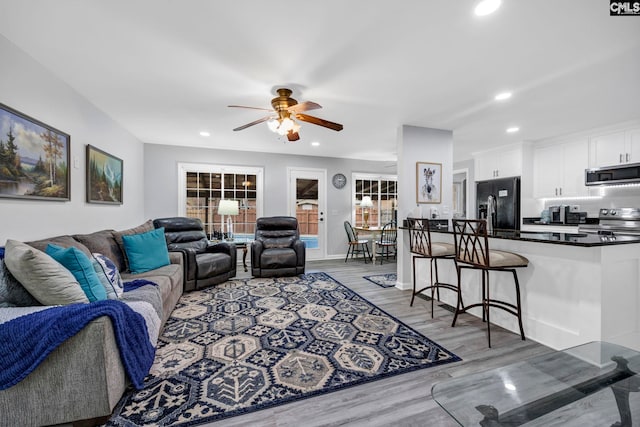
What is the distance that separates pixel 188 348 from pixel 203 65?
2386 mm

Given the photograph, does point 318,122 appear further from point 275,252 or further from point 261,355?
point 275,252

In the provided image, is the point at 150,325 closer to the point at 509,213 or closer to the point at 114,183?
the point at 114,183

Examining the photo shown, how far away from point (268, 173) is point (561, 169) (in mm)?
5451

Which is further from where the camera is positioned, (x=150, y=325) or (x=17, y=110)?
(x=17, y=110)

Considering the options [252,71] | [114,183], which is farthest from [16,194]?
[252,71]

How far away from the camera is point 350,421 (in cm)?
142

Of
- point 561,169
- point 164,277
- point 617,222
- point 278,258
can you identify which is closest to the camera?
point 164,277

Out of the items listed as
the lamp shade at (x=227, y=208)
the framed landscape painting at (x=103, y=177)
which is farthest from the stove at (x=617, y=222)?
the framed landscape painting at (x=103, y=177)

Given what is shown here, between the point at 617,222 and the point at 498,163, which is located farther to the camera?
the point at 498,163

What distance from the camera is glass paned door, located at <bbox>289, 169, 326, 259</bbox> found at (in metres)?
6.18

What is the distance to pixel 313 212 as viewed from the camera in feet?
20.6

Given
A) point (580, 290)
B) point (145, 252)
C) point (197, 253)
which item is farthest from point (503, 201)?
point (145, 252)

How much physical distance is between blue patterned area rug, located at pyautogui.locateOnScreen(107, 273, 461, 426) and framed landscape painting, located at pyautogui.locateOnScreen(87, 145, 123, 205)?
5.38ft

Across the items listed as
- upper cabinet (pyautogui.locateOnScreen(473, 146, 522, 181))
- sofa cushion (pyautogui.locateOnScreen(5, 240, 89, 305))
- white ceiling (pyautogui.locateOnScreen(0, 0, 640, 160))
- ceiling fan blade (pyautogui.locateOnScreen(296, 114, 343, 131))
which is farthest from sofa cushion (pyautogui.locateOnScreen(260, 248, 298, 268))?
upper cabinet (pyautogui.locateOnScreen(473, 146, 522, 181))
